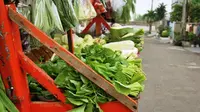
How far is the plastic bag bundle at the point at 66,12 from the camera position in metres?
2.29

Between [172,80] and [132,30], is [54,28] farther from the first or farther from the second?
[172,80]

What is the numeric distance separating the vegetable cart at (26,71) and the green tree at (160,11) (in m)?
36.0

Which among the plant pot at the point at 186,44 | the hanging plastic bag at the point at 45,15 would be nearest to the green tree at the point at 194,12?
the plant pot at the point at 186,44

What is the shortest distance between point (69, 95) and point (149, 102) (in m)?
4.25

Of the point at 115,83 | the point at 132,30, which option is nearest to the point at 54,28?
the point at 115,83

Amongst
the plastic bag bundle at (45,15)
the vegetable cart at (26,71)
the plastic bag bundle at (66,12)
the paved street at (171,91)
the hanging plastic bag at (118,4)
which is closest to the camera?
the vegetable cart at (26,71)

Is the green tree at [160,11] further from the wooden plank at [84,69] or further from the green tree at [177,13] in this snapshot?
the wooden plank at [84,69]

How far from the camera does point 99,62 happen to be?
88.6 inches

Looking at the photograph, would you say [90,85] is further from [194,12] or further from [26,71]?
[194,12]

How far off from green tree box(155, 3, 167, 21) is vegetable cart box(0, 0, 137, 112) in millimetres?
36027

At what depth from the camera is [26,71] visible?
1927 millimetres

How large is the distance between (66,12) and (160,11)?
36344mm

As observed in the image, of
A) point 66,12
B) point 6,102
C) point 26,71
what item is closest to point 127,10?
Answer: point 66,12

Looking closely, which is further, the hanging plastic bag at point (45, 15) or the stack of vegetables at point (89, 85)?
the hanging plastic bag at point (45, 15)
